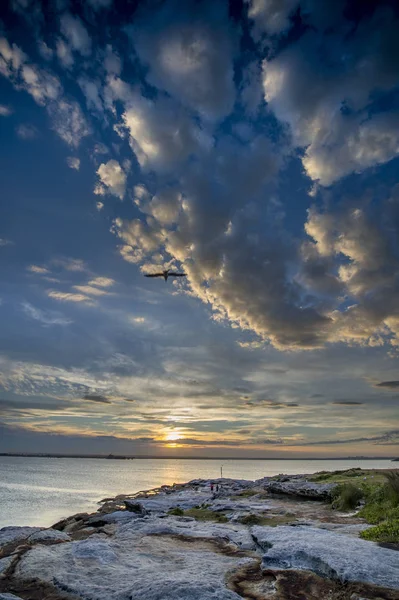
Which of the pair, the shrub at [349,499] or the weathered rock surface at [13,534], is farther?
the shrub at [349,499]

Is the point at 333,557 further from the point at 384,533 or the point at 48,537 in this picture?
the point at 48,537

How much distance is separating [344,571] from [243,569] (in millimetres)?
2762

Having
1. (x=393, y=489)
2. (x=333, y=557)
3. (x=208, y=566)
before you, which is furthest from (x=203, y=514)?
(x=333, y=557)

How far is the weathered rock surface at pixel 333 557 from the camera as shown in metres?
8.88

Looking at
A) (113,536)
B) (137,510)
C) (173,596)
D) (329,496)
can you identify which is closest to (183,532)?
(113,536)

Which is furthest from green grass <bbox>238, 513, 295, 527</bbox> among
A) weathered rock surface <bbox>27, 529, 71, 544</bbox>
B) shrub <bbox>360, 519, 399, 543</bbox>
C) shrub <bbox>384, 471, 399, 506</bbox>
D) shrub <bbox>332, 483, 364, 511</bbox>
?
weathered rock surface <bbox>27, 529, 71, 544</bbox>

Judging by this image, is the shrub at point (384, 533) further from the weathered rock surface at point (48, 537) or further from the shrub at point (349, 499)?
the weathered rock surface at point (48, 537)

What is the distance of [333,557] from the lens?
9.76m

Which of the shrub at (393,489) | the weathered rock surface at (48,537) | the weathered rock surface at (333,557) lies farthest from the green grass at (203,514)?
the weathered rock surface at (333,557)

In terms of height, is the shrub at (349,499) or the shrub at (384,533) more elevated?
the shrub at (349,499)

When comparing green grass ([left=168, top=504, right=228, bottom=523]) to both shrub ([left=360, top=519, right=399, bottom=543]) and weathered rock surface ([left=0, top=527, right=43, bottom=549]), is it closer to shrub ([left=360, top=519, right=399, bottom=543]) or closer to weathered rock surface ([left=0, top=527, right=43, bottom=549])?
weathered rock surface ([left=0, top=527, right=43, bottom=549])

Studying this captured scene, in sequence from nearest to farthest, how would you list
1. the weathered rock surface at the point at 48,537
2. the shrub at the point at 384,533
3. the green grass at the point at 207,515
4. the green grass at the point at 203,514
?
1. the shrub at the point at 384,533
2. the weathered rock surface at the point at 48,537
3. the green grass at the point at 207,515
4. the green grass at the point at 203,514


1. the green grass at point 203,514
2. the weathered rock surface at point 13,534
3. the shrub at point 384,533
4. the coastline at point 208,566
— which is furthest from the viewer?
the green grass at point 203,514

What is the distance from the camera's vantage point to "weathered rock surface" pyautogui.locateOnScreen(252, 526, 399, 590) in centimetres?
888
